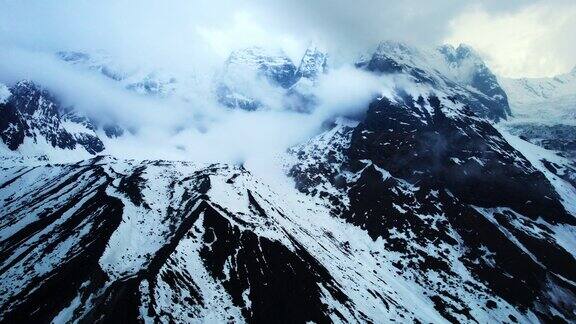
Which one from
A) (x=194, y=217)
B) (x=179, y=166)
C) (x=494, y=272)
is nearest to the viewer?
(x=194, y=217)

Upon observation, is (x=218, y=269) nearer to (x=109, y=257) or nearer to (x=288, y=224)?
(x=109, y=257)

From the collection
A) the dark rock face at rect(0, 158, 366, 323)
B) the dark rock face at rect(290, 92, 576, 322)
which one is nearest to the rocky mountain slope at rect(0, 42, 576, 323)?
the dark rock face at rect(0, 158, 366, 323)

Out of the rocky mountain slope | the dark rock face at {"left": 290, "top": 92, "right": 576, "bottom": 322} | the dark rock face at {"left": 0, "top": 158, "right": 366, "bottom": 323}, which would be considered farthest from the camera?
the dark rock face at {"left": 290, "top": 92, "right": 576, "bottom": 322}

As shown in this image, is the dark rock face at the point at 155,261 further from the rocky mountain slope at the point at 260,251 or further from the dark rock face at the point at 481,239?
the dark rock face at the point at 481,239

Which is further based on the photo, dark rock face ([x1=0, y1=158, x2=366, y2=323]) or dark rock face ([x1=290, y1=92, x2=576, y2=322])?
dark rock face ([x1=290, y1=92, x2=576, y2=322])

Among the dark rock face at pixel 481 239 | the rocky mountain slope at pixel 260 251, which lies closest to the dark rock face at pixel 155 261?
the rocky mountain slope at pixel 260 251

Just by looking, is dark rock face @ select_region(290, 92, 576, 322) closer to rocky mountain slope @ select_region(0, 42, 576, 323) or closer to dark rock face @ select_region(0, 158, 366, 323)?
rocky mountain slope @ select_region(0, 42, 576, 323)

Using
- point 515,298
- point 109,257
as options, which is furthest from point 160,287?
point 515,298

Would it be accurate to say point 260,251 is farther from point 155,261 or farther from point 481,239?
point 481,239
